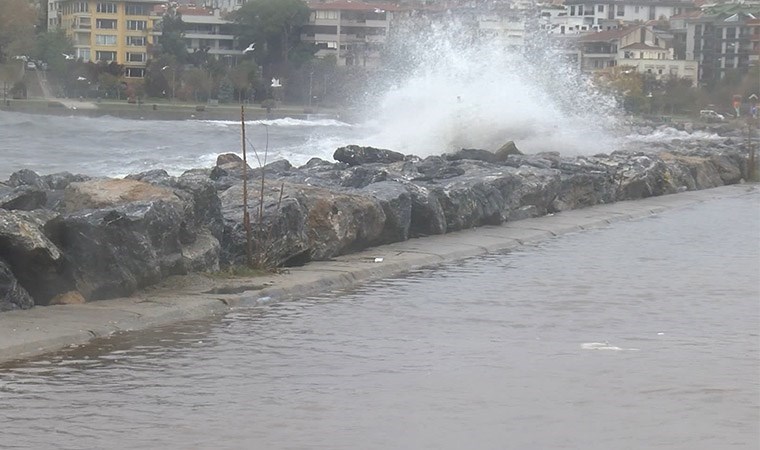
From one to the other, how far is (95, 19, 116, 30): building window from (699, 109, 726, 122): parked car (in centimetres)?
4362

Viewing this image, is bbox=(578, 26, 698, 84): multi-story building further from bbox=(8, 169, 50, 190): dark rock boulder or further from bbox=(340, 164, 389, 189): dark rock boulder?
bbox=(8, 169, 50, 190): dark rock boulder

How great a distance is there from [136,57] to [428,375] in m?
105

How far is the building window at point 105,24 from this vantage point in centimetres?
10394

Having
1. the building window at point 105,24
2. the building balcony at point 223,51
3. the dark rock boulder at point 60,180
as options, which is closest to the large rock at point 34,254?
the dark rock boulder at point 60,180

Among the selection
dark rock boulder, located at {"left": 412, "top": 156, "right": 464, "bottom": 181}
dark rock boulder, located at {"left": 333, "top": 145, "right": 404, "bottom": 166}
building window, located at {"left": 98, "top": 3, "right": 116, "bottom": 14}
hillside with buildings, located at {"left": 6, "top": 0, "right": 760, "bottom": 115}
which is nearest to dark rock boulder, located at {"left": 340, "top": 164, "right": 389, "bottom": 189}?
dark rock boulder, located at {"left": 412, "top": 156, "right": 464, "bottom": 181}

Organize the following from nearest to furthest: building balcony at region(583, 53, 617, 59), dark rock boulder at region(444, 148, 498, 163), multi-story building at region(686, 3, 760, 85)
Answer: dark rock boulder at region(444, 148, 498, 163), multi-story building at region(686, 3, 760, 85), building balcony at region(583, 53, 617, 59)

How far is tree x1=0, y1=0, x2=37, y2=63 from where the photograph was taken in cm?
6263

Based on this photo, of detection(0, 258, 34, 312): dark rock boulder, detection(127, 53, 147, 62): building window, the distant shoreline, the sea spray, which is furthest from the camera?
detection(127, 53, 147, 62): building window

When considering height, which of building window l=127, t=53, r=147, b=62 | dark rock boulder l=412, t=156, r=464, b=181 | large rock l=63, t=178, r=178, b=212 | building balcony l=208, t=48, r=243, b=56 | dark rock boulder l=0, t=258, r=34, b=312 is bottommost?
dark rock boulder l=0, t=258, r=34, b=312

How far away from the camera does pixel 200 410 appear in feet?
26.3

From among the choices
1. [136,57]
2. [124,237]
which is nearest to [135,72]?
[136,57]

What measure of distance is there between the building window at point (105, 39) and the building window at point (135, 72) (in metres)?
2.41

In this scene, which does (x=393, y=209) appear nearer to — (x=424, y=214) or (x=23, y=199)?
(x=424, y=214)

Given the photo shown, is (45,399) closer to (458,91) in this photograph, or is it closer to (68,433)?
(68,433)
